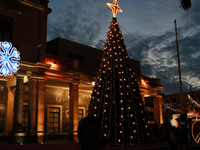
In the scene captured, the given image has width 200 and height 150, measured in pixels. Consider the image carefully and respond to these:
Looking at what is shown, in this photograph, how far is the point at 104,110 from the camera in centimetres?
1274

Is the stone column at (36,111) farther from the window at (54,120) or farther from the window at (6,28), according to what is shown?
the window at (54,120)

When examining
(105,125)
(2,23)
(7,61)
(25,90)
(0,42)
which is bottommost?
(105,125)

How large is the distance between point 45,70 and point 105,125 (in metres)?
7.20

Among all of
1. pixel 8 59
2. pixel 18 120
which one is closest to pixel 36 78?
pixel 8 59

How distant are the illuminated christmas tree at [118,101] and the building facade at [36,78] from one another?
5240 mm

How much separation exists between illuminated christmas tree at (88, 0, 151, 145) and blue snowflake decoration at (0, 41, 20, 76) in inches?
221

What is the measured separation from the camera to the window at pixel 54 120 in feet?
73.9

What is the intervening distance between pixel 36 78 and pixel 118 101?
6.73 meters

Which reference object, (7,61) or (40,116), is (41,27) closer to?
(7,61)

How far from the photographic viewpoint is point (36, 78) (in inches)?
673

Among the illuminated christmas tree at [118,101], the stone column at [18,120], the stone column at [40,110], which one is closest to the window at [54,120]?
the stone column at [40,110]

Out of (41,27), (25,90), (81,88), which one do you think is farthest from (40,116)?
(81,88)

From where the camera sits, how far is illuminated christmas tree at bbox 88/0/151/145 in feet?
40.9

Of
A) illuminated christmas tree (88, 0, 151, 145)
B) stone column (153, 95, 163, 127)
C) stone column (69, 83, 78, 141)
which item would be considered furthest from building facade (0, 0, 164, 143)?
stone column (153, 95, 163, 127)
